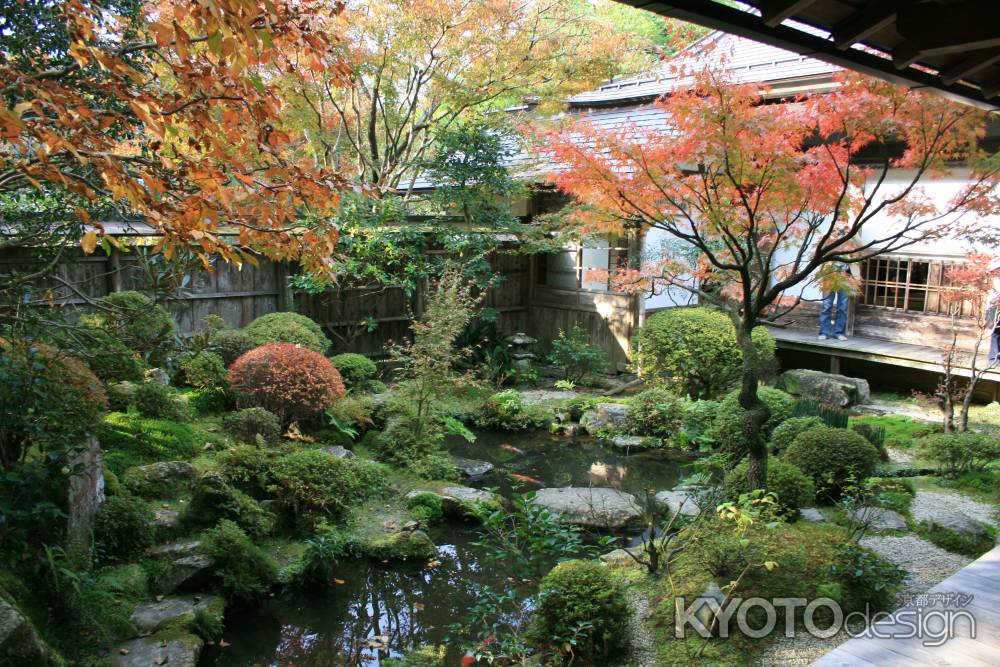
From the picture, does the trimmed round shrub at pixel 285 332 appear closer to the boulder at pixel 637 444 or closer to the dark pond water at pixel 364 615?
the dark pond water at pixel 364 615

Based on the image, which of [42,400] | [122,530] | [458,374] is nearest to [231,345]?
[458,374]

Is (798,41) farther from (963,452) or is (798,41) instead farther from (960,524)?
(963,452)

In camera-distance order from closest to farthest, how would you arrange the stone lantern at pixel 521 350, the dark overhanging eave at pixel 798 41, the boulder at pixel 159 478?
the dark overhanging eave at pixel 798 41, the boulder at pixel 159 478, the stone lantern at pixel 521 350

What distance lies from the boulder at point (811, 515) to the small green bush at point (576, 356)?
6.02 meters

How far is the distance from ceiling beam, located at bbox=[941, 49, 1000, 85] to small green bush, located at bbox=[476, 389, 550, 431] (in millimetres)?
7007

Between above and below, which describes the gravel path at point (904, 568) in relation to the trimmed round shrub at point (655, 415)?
below

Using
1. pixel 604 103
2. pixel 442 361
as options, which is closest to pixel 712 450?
pixel 442 361

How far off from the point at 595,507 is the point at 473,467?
→ 193cm

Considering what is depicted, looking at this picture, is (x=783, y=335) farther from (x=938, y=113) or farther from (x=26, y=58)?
(x=26, y=58)

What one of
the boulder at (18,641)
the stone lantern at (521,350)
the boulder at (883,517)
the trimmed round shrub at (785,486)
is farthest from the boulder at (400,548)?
the stone lantern at (521,350)

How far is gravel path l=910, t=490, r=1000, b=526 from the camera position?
6.27 meters

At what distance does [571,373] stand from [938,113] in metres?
7.44

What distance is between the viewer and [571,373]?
12.3m

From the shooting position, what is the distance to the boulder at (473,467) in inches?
320
